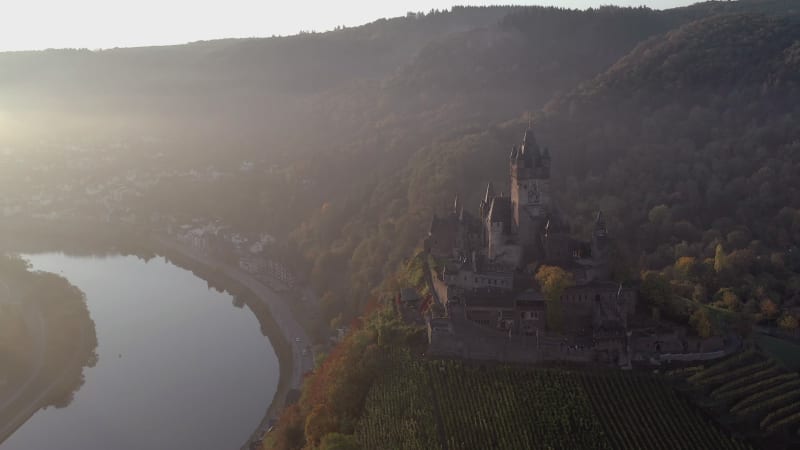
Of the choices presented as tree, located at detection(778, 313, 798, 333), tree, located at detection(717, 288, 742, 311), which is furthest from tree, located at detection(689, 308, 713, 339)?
tree, located at detection(717, 288, 742, 311)

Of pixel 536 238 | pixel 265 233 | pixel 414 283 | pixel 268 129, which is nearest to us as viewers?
pixel 536 238

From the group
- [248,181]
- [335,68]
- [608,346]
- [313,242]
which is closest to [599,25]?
[335,68]

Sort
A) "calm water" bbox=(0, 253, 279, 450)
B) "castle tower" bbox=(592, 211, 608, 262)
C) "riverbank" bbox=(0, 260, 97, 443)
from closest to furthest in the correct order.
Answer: "castle tower" bbox=(592, 211, 608, 262) → "calm water" bbox=(0, 253, 279, 450) → "riverbank" bbox=(0, 260, 97, 443)

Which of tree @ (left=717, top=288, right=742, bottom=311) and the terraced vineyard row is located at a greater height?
the terraced vineyard row

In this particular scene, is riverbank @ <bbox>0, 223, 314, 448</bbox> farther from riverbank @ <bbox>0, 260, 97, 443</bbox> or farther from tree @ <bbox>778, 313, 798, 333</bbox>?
tree @ <bbox>778, 313, 798, 333</bbox>

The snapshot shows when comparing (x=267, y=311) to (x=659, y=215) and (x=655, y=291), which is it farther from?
(x=655, y=291)

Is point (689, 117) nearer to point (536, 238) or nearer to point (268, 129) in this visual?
point (536, 238)
